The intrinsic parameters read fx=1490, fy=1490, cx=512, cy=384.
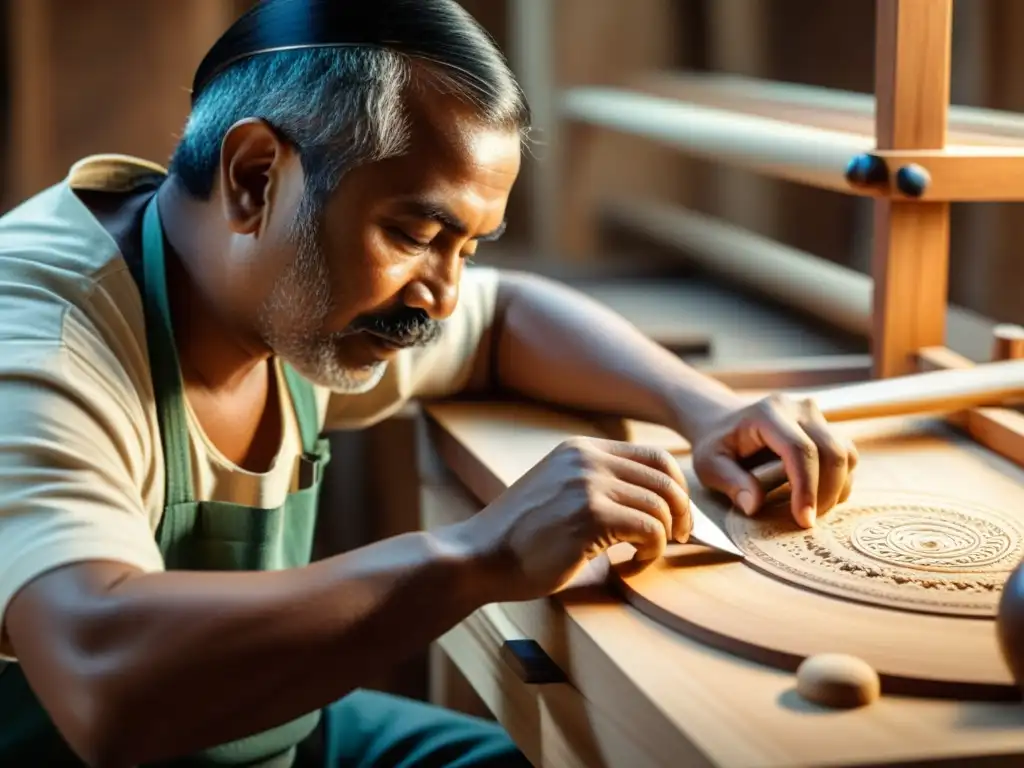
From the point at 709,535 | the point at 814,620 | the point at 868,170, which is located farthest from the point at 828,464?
the point at 868,170

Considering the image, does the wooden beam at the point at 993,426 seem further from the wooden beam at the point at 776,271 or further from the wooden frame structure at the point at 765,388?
the wooden beam at the point at 776,271

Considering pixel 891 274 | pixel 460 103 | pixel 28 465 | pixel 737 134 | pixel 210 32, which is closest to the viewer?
pixel 28 465

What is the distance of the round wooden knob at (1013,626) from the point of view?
857 millimetres

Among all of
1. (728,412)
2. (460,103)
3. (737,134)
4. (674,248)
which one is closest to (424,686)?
(674,248)

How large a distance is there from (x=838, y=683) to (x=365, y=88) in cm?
60

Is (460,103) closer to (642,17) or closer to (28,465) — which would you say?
(28,465)

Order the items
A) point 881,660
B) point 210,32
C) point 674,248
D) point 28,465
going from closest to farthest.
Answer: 1. point 881,660
2. point 28,465
3. point 210,32
4. point 674,248

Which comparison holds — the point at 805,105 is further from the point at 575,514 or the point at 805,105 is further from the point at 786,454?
the point at 575,514

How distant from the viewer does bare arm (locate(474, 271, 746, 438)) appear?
143 centimetres

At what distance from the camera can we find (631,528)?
1.06 meters

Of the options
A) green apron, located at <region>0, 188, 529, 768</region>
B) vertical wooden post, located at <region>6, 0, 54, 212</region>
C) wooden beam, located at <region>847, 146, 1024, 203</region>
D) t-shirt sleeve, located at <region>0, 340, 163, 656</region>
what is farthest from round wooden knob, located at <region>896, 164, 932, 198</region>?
vertical wooden post, located at <region>6, 0, 54, 212</region>

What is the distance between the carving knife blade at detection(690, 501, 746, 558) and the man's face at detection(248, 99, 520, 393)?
0.89 feet

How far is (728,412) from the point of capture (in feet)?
4.43

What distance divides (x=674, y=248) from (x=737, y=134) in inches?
25.5
